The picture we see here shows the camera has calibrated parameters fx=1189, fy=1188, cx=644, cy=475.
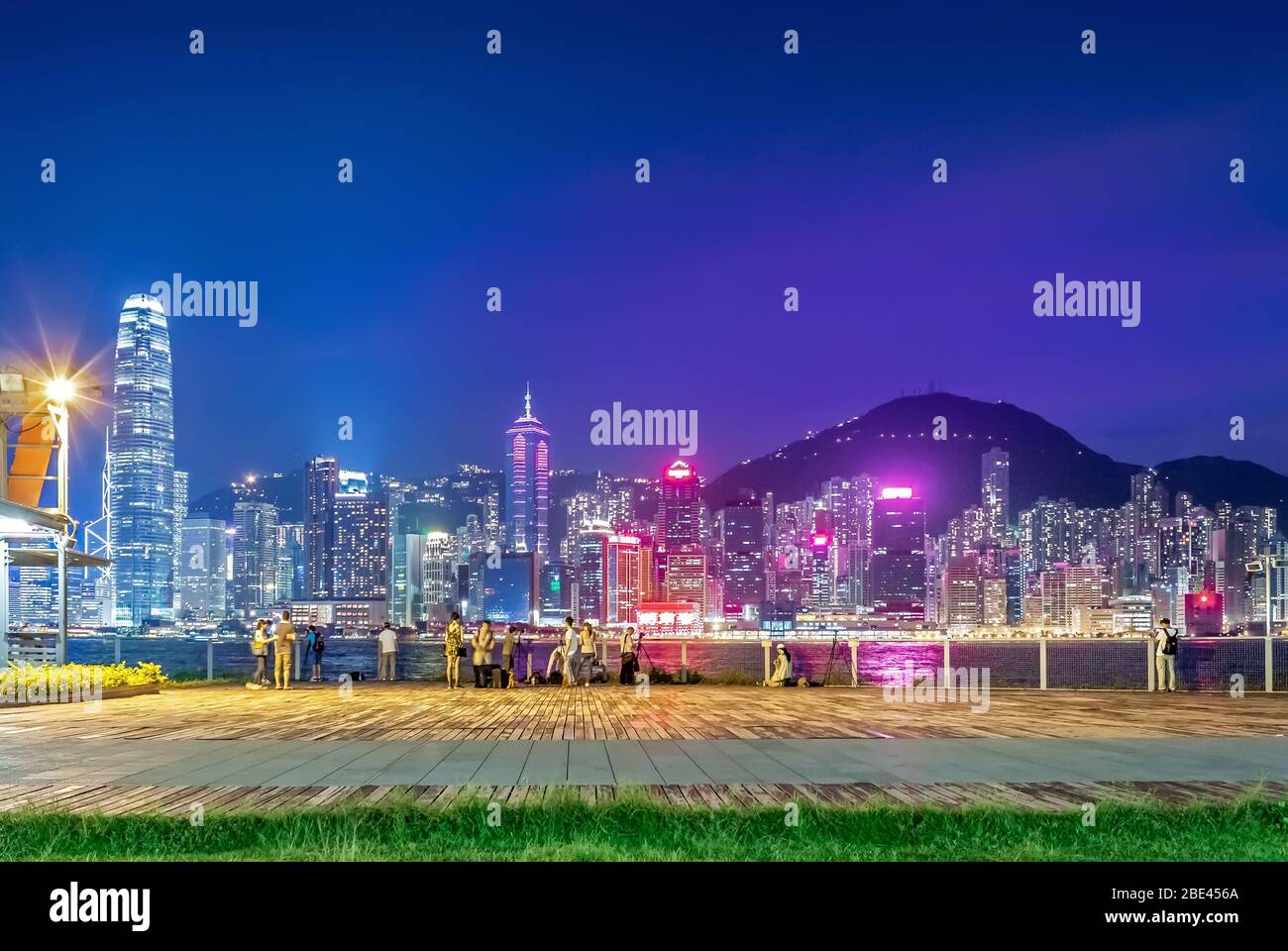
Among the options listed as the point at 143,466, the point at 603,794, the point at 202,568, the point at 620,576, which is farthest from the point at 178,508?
the point at 603,794

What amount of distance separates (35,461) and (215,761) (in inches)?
835

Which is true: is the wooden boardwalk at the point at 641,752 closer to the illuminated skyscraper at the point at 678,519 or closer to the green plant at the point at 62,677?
the green plant at the point at 62,677

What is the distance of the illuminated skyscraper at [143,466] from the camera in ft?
301

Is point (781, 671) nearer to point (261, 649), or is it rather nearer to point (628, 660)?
point (628, 660)

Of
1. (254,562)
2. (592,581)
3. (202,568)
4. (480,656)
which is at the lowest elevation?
(592,581)

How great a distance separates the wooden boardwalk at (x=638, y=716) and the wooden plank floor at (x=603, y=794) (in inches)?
190

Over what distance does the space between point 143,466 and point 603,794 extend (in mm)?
120059

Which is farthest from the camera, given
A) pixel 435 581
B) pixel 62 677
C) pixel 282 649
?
pixel 435 581

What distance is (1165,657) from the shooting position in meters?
26.2

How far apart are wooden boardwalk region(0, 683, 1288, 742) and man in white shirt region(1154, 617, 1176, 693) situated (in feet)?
3.51

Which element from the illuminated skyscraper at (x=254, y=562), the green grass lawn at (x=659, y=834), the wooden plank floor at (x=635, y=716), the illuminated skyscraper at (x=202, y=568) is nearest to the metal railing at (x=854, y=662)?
the wooden plank floor at (x=635, y=716)
